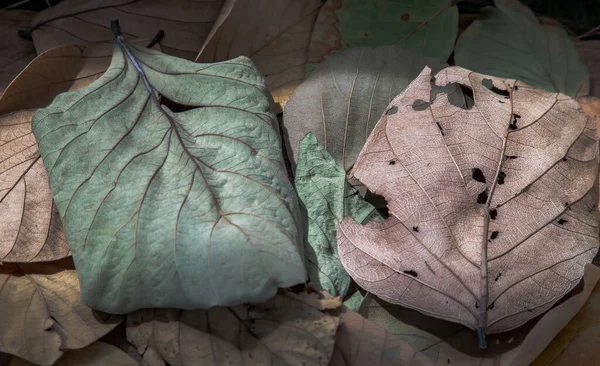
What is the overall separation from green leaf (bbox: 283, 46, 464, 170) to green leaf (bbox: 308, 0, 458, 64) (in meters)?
0.11

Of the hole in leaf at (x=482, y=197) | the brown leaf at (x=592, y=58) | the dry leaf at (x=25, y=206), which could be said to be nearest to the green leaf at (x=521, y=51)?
the brown leaf at (x=592, y=58)

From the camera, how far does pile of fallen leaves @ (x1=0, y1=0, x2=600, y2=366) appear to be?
1.08 m

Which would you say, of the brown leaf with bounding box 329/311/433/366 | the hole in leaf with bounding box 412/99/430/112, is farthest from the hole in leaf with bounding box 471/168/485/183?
the brown leaf with bounding box 329/311/433/366

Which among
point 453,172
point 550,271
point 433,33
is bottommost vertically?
point 550,271

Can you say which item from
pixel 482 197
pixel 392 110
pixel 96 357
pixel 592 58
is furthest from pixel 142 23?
pixel 592 58

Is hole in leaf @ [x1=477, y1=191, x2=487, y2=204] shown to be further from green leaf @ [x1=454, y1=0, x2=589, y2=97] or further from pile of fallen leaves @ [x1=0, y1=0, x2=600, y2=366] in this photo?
green leaf @ [x1=454, y1=0, x2=589, y2=97]

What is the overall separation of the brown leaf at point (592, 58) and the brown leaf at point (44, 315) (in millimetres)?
1288

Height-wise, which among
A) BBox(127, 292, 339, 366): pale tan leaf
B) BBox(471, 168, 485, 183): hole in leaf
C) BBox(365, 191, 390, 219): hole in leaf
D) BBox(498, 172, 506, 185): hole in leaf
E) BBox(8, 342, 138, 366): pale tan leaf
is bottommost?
BBox(8, 342, 138, 366): pale tan leaf

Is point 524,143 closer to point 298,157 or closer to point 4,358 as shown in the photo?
point 298,157

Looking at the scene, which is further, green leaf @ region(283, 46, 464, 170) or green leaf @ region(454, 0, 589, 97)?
green leaf @ region(454, 0, 589, 97)

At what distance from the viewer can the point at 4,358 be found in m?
1.16

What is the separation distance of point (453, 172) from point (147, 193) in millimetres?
593

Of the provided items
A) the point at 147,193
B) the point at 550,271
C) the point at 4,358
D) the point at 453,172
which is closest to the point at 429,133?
the point at 453,172

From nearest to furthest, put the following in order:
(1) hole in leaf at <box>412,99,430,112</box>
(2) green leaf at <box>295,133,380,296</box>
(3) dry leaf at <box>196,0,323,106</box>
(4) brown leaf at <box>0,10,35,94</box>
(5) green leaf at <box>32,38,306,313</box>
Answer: (5) green leaf at <box>32,38,306,313</box>, (2) green leaf at <box>295,133,380,296</box>, (1) hole in leaf at <box>412,99,430,112</box>, (3) dry leaf at <box>196,0,323,106</box>, (4) brown leaf at <box>0,10,35,94</box>
